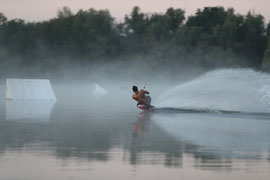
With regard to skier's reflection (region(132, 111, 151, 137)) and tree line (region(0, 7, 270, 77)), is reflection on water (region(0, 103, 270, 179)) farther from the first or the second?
tree line (region(0, 7, 270, 77))

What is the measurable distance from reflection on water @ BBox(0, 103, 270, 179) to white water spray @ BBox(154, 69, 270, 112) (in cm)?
457

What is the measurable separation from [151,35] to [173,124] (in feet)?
204

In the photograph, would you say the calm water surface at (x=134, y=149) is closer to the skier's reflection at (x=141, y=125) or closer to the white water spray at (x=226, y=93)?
the skier's reflection at (x=141, y=125)

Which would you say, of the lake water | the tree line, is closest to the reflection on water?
the lake water

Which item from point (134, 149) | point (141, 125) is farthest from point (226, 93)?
point (134, 149)

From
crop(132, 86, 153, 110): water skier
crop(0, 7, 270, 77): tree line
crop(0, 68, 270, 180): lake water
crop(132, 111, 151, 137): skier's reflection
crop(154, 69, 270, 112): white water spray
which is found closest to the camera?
crop(0, 68, 270, 180): lake water

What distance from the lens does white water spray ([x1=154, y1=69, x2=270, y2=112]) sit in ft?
72.4

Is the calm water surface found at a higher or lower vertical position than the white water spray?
lower

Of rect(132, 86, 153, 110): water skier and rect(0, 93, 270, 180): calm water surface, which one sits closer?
rect(0, 93, 270, 180): calm water surface

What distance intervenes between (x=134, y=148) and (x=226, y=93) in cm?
1355

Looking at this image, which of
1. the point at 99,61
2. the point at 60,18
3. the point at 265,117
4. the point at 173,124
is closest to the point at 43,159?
the point at 173,124

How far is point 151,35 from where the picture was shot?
7819cm

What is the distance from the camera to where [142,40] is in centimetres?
7956

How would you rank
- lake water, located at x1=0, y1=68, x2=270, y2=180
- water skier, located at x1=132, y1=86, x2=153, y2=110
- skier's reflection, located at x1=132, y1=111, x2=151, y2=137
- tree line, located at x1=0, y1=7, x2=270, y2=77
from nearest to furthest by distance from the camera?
lake water, located at x1=0, y1=68, x2=270, y2=180 → skier's reflection, located at x1=132, y1=111, x2=151, y2=137 → water skier, located at x1=132, y1=86, x2=153, y2=110 → tree line, located at x1=0, y1=7, x2=270, y2=77
